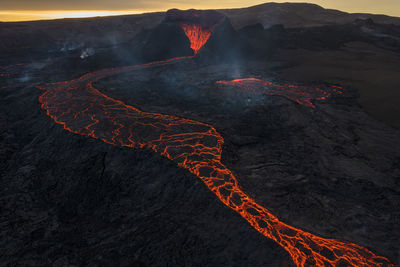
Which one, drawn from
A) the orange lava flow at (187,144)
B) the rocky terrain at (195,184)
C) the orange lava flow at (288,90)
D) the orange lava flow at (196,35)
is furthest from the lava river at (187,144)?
the orange lava flow at (196,35)

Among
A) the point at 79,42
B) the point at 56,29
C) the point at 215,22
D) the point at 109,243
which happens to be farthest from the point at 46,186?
the point at 56,29

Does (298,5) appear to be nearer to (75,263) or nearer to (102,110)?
(102,110)

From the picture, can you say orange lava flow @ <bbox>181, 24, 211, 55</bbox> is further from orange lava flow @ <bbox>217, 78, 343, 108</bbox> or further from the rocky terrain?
the rocky terrain

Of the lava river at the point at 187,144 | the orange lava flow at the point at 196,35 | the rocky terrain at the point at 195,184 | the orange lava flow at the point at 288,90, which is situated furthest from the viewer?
the orange lava flow at the point at 196,35

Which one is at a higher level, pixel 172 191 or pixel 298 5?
pixel 298 5

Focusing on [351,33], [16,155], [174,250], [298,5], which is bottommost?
[16,155]

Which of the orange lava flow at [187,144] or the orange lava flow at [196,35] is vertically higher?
the orange lava flow at [196,35]

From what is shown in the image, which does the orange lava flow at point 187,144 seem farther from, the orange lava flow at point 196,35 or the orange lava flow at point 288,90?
the orange lava flow at point 196,35
